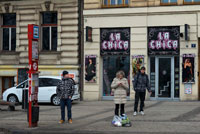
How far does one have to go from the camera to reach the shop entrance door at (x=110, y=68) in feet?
80.4

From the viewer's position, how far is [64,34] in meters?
25.3

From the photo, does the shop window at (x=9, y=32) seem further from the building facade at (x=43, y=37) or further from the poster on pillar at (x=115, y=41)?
the poster on pillar at (x=115, y=41)

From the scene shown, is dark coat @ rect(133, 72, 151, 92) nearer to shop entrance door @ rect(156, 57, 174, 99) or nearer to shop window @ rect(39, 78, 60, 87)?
shop window @ rect(39, 78, 60, 87)

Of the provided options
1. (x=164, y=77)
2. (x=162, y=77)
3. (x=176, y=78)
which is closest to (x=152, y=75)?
(x=162, y=77)

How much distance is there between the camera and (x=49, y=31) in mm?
26000

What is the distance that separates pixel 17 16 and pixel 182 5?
1012cm

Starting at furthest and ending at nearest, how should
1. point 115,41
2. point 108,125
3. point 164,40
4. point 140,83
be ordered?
point 115,41, point 164,40, point 140,83, point 108,125

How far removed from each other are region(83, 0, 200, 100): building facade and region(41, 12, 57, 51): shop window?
2230 mm

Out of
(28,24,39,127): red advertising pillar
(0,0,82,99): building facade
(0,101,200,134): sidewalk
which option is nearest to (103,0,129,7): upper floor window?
(0,0,82,99): building facade

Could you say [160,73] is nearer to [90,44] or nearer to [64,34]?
[90,44]

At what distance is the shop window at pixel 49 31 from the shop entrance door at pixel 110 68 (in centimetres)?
344

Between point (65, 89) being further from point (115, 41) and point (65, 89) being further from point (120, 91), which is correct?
point (115, 41)

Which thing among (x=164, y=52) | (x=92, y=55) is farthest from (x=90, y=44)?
(x=164, y=52)

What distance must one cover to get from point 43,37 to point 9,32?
239cm
